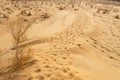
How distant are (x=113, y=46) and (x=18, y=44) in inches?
123

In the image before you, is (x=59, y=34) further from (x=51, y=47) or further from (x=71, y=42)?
(x=51, y=47)

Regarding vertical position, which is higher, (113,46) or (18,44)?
(18,44)

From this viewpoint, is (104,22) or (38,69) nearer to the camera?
(38,69)

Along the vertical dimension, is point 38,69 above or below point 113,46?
above

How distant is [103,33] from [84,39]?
1.43m

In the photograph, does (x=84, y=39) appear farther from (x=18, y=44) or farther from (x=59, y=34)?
(x=18, y=44)

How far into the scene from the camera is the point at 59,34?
778cm

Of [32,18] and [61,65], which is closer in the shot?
[61,65]

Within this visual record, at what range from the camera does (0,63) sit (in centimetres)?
557

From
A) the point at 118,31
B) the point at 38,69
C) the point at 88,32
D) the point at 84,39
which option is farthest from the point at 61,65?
the point at 118,31

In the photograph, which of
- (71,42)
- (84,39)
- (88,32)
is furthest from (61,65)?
(88,32)

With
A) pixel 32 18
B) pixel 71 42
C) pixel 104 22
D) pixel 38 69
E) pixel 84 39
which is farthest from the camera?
pixel 32 18

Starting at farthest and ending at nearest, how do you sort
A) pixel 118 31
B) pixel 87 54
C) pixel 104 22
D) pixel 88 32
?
pixel 104 22 < pixel 118 31 < pixel 88 32 < pixel 87 54

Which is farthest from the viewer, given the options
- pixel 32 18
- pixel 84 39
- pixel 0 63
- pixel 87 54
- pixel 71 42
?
pixel 32 18
